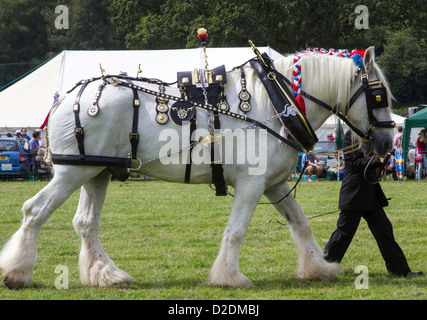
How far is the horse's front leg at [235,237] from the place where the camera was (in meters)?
6.15

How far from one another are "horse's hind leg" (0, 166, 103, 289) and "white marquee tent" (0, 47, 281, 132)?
59.8 feet

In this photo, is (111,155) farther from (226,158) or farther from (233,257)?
(233,257)

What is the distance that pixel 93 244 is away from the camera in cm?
660

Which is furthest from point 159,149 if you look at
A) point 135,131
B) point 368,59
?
point 368,59

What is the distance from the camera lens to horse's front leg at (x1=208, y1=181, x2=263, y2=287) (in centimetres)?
615

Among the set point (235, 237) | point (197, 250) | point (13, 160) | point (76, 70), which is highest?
point (76, 70)

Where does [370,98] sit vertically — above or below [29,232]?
above

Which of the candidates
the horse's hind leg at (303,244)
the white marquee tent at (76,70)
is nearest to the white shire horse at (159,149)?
the horse's hind leg at (303,244)

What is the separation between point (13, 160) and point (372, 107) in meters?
18.5

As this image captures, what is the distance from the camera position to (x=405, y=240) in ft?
30.7

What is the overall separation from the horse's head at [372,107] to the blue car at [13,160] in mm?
18071

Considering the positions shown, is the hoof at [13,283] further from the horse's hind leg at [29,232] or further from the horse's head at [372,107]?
the horse's head at [372,107]

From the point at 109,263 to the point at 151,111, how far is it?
5.67ft

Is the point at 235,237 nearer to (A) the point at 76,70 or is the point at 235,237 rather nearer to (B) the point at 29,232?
(B) the point at 29,232
